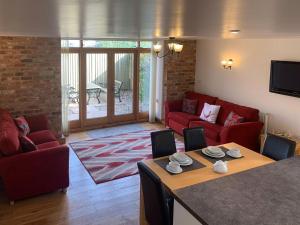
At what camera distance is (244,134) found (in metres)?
5.71

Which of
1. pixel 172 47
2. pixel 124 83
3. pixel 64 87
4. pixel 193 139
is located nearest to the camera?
pixel 193 139

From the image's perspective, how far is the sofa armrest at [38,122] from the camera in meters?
5.57

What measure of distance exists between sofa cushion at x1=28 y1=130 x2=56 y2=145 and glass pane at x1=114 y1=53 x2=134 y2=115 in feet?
8.78

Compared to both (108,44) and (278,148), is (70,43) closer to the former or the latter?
(108,44)

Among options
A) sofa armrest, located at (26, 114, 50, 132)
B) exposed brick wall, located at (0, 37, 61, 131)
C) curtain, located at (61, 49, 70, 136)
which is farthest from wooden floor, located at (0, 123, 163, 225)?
curtain, located at (61, 49, 70, 136)

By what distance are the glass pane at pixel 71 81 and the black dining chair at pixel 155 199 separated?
170 inches

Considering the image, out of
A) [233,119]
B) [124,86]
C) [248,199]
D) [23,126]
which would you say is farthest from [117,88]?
[248,199]

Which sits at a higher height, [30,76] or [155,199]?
[30,76]

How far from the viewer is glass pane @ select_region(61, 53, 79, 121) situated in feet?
21.4

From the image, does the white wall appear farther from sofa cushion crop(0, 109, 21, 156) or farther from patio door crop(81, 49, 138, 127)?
sofa cushion crop(0, 109, 21, 156)

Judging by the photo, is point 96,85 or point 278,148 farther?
point 96,85

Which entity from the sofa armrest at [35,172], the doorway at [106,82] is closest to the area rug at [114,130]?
the doorway at [106,82]

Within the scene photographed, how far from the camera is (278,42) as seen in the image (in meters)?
5.62

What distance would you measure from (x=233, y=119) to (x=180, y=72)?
2.28 m
